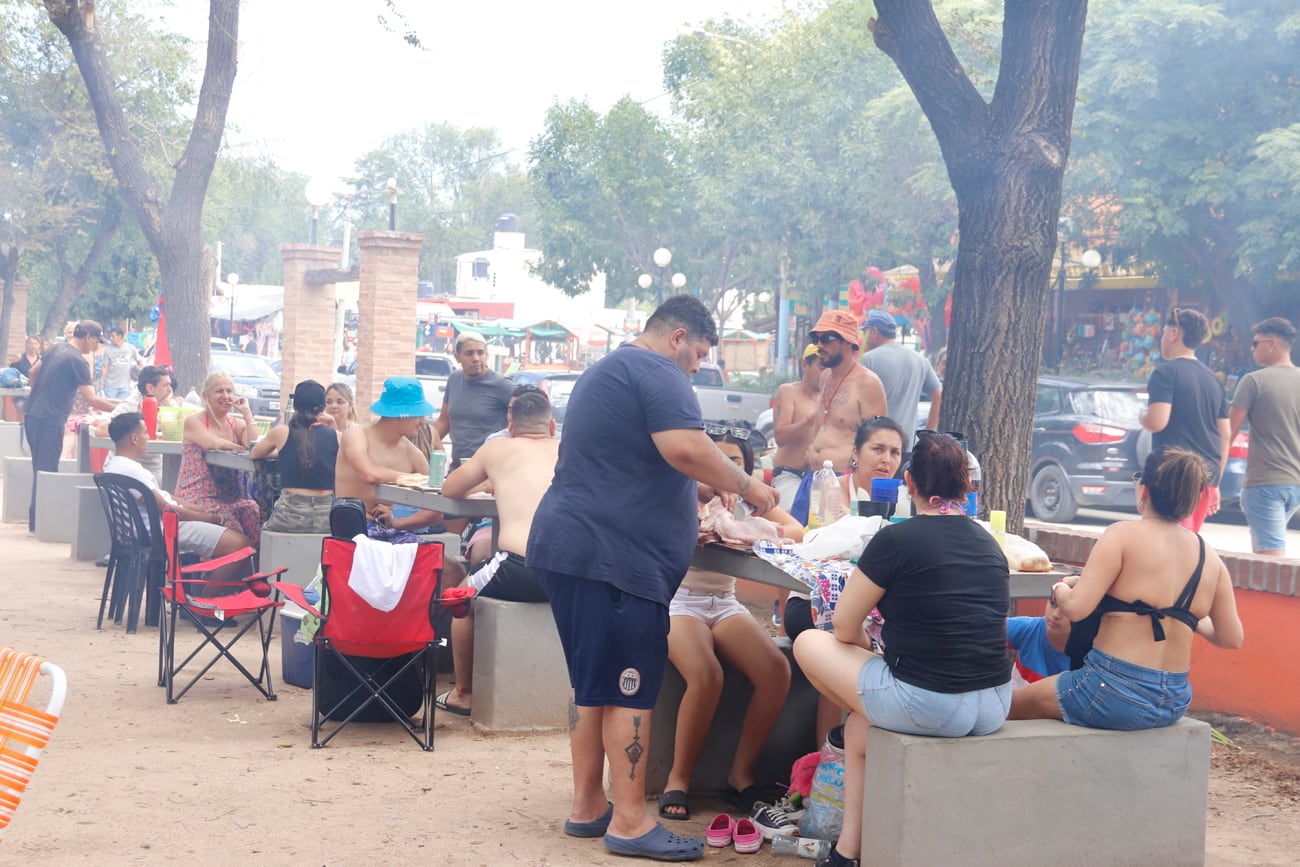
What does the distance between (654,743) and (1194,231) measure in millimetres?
20740

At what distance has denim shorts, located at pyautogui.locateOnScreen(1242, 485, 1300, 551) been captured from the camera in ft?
24.0

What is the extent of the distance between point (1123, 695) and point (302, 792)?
2.98 metres

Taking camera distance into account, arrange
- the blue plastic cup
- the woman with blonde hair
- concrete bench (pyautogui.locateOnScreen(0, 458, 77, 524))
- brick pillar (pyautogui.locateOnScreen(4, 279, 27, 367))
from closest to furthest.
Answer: the blue plastic cup
the woman with blonde hair
concrete bench (pyautogui.locateOnScreen(0, 458, 77, 524))
brick pillar (pyautogui.locateOnScreen(4, 279, 27, 367))

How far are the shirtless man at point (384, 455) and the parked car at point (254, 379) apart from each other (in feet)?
68.0

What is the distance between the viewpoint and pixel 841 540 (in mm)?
4605

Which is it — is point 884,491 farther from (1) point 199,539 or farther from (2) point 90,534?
(2) point 90,534

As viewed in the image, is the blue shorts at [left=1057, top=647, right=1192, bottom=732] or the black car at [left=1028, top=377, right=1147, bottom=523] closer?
the blue shorts at [left=1057, top=647, right=1192, bottom=732]

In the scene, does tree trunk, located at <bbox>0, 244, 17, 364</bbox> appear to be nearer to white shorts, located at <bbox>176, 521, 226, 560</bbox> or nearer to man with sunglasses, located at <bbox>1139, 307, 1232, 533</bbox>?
white shorts, located at <bbox>176, 521, 226, 560</bbox>

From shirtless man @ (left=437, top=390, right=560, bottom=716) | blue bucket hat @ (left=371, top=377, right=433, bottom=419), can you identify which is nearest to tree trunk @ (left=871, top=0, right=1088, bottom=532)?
shirtless man @ (left=437, top=390, right=560, bottom=716)

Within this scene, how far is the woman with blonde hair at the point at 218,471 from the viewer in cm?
881

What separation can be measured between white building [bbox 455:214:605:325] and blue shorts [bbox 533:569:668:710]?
245 feet

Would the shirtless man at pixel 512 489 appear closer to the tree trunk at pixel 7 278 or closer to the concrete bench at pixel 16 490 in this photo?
the concrete bench at pixel 16 490

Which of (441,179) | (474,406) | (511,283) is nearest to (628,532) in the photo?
(474,406)

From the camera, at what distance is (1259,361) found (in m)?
7.55
